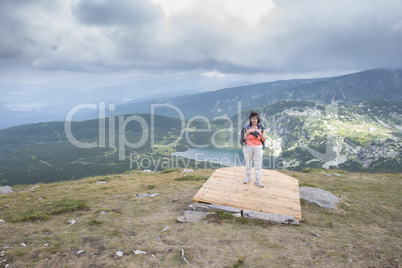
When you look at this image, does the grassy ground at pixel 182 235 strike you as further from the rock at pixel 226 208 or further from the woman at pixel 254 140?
the woman at pixel 254 140

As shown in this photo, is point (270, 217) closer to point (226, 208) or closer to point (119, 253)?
point (226, 208)

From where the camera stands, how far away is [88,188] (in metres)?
19.0

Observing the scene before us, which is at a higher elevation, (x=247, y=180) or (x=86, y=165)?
(x=247, y=180)

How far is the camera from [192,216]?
1173 centimetres

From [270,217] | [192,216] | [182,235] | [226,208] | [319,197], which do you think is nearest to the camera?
[182,235]

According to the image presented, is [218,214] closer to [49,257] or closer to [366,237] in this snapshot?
[366,237]

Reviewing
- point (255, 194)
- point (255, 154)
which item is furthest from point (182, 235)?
point (255, 154)

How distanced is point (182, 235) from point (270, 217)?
187 inches

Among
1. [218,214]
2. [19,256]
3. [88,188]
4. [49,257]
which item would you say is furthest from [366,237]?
[88,188]

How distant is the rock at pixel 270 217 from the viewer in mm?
10758

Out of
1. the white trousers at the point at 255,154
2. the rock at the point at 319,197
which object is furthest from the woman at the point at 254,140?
the rock at the point at 319,197

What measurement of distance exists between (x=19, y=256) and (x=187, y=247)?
6049mm

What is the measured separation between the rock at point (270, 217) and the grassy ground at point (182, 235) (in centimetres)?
30

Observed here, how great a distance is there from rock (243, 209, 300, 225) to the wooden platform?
0.27m
